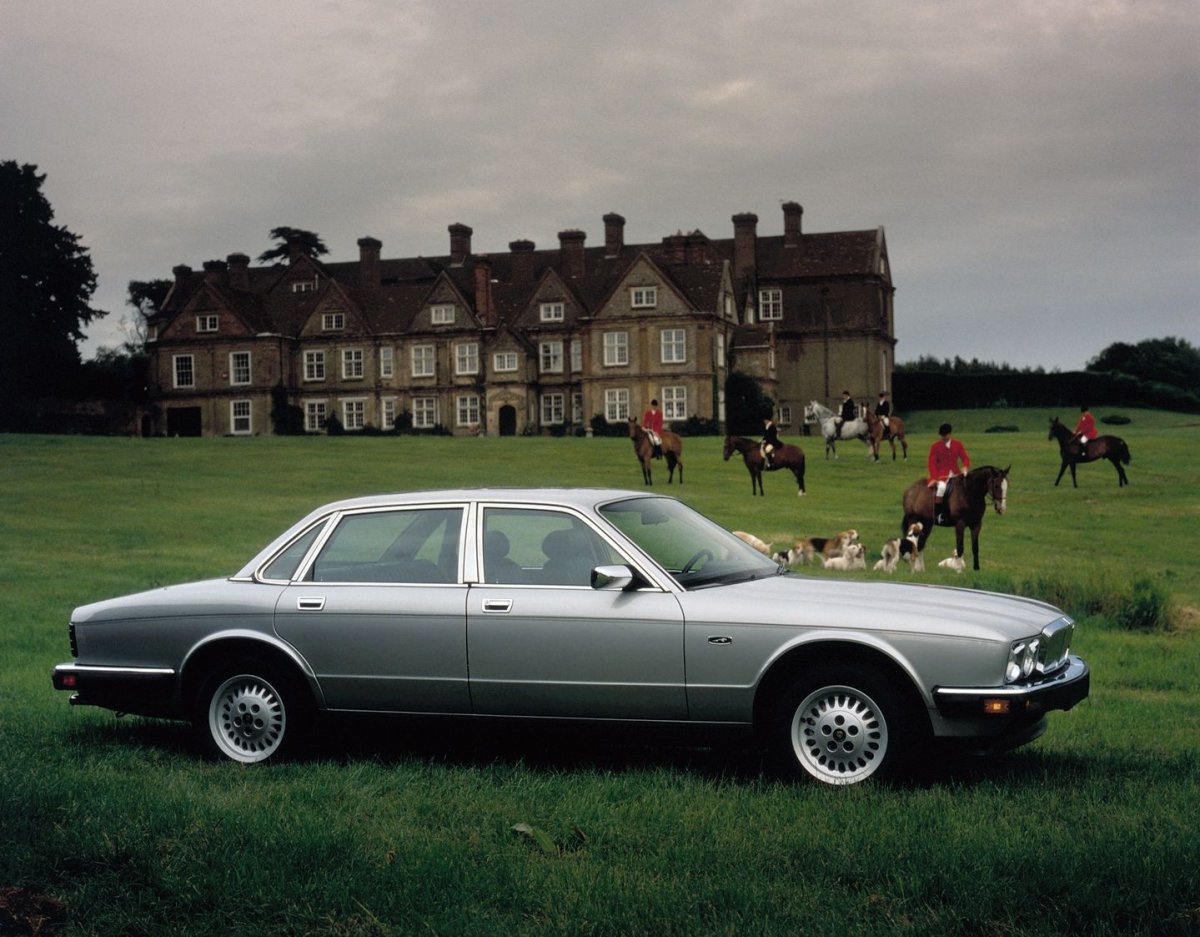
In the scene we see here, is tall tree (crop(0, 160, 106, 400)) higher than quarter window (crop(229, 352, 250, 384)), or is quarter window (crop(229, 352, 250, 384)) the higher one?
tall tree (crop(0, 160, 106, 400))

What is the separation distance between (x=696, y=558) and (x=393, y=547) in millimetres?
1857

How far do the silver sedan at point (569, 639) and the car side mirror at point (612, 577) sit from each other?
21 millimetres

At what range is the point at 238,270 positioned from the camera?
3433 inches

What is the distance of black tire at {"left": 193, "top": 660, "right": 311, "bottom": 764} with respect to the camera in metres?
8.19

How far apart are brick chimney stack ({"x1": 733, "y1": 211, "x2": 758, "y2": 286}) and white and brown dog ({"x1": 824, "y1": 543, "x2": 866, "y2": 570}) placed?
64.9 meters

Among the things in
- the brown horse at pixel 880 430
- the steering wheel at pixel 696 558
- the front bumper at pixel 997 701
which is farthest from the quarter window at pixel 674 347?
the front bumper at pixel 997 701

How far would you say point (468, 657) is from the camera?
788 centimetres

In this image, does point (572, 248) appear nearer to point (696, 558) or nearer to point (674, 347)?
point (674, 347)

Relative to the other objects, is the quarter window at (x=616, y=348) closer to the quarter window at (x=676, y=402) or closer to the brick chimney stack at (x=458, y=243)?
the quarter window at (x=676, y=402)

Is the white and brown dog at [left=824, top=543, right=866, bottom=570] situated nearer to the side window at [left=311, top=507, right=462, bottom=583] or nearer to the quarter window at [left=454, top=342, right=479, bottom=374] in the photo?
the side window at [left=311, top=507, right=462, bottom=583]

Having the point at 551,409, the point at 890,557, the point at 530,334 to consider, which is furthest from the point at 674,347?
the point at 890,557

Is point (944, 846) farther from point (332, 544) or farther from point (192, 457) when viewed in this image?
point (192, 457)

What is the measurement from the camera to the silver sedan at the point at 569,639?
7.11 metres

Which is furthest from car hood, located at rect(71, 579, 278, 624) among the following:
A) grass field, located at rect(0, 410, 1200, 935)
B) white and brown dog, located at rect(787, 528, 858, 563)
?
white and brown dog, located at rect(787, 528, 858, 563)
